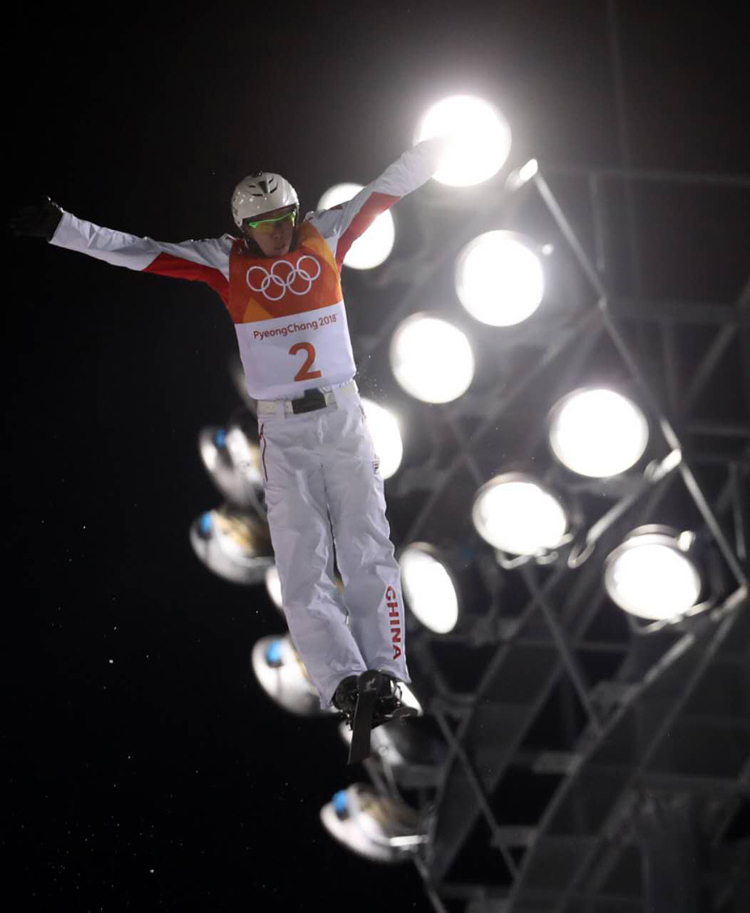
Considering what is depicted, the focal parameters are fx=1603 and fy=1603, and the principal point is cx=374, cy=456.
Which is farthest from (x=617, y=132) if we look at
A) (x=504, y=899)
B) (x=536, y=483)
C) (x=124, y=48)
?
(x=504, y=899)

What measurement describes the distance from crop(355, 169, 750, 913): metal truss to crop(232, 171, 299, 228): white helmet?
4.76ft

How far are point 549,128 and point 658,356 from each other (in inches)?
42.3

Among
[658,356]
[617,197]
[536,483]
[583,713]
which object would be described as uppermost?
[617,197]

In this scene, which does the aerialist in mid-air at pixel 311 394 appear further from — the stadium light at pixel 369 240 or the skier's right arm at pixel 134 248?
the stadium light at pixel 369 240

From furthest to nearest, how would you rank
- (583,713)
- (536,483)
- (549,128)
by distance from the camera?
(583,713), (549,128), (536,483)

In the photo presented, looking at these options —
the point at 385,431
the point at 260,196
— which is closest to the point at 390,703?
the point at 260,196

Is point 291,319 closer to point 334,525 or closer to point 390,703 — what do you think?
point 334,525

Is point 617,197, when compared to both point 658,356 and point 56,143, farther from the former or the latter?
point 56,143

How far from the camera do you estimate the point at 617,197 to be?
6086mm

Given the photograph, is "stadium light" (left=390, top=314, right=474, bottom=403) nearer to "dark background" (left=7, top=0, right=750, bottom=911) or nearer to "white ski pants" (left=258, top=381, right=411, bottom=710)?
"dark background" (left=7, top=0, right=750, bottom=911)

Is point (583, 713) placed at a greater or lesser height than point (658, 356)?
lesser

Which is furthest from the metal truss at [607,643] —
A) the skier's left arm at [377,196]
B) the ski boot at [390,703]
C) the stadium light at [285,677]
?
the ski boot at [390,703]

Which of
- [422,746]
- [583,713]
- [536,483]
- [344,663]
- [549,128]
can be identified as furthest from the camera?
[583,713]

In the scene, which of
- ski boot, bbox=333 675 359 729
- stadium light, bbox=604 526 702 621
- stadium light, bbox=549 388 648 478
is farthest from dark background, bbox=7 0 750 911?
ski boot, bbox=333 675 359 729
